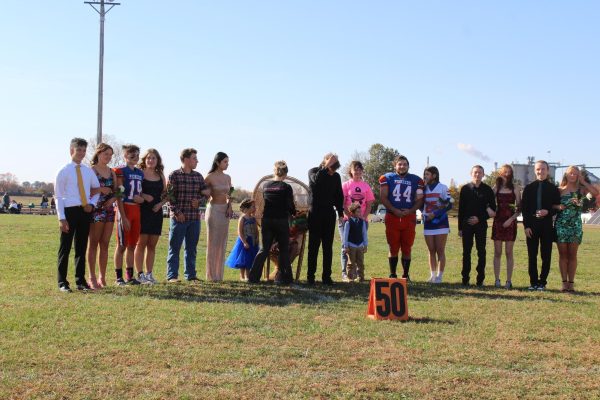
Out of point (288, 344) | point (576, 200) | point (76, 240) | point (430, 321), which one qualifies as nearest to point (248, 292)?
point (76, 240)

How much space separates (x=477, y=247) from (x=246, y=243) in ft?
12.8

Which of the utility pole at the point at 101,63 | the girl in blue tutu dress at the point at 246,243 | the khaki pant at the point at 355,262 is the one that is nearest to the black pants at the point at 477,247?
the khaki pant at the point at 355,262

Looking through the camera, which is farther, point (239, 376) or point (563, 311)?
point (563, 311)

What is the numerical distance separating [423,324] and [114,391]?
3.83 meters

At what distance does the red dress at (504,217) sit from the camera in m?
11.3

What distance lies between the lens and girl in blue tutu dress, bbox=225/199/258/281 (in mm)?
11648

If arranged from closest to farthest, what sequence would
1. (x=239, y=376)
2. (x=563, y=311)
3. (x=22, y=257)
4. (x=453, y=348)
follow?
(x=239, y=376) → (x=453, y=348) → (x=563, y=311) → (x=22, y=257)

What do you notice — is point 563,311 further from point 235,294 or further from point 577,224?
point 235,294

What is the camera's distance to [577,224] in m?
10.9

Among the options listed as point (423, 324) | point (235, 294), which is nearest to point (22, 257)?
point (235, 294)

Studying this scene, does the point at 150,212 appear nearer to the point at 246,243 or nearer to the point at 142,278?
the point at 142,278

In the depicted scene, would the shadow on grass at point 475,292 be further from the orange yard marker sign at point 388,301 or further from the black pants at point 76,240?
the black pants at point 76,240

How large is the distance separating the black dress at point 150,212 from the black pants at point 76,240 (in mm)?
998

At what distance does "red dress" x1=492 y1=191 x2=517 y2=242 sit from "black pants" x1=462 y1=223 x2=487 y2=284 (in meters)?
0.25
